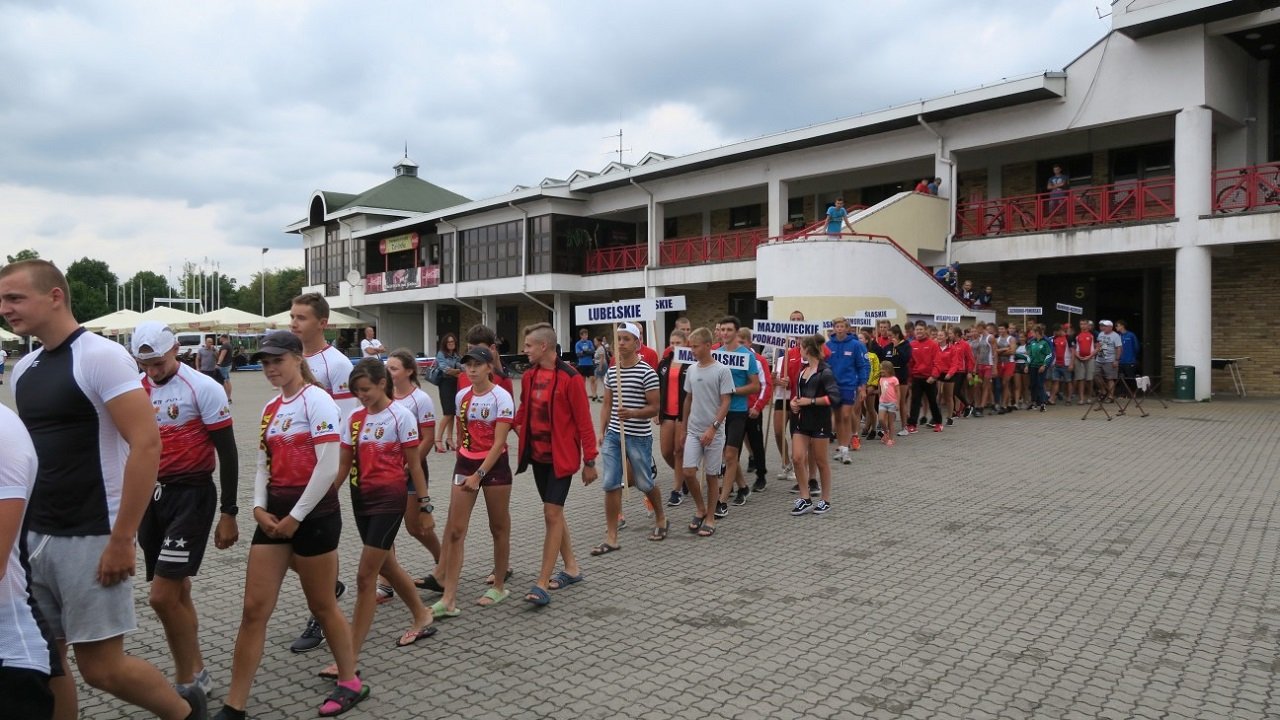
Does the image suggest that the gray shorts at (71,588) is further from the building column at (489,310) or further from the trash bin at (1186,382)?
the building column at (489,310)

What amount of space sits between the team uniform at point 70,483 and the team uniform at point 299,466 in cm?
84

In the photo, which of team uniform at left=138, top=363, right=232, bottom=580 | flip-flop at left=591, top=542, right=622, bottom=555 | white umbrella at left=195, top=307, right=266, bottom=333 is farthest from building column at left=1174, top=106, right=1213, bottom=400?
white umbrella at left=195, top=307, right=266, bottom=333

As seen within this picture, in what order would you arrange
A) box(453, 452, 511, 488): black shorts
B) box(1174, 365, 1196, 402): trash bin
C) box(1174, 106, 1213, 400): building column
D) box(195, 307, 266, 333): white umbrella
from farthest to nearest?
1. box(195, 307, 266, 333): white umbrella
2. box(1174, 365, 1196, 402): trash bin
3. box(1174, 106, 1213, 400): building column
4. box(453, 452, 511, 488): black shorts

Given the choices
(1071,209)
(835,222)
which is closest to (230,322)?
(835,222)

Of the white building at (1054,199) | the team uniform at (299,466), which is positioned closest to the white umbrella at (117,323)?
the white building at (1054,199)

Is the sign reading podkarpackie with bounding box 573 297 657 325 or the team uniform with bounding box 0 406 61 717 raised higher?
the sign reading podkarpackie with bounding box 573 297 657 325

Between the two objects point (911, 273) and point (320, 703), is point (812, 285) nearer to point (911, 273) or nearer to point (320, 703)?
point (911, 273)

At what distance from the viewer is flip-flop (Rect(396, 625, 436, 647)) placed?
179 inches

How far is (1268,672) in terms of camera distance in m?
4.09

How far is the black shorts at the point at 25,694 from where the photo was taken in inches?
90.3

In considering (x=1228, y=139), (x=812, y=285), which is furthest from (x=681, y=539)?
(x=1228, y=139)

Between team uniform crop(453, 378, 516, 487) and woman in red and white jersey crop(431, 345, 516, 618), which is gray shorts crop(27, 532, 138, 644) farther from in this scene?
team uniform crop(453, 378, 516, 487)

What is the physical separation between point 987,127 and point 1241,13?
5.28 meters

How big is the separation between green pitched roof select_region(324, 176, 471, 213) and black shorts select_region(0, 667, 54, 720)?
40021 millimetres
